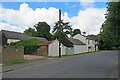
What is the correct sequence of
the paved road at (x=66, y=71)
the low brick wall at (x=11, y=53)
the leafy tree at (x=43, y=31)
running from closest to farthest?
the paved road at (x=66, y=71) → the low brick wall at (x=11, y=53) → the leafy tree at (x=43, y=31)

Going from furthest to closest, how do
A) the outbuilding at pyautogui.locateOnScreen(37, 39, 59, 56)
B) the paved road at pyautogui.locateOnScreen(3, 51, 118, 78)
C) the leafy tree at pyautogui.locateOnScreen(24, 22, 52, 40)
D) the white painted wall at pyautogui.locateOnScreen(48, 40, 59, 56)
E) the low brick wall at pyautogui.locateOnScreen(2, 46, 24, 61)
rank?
the leafy tree at pyautogui.locateOnScreen(24, 22, 52, 40)
the white painted wall at pyautogui.locateOnScreen(48, 40, 59, 56)
the outbuilding at pyautogui.locateOnScreen(37, 39, 59, 56)
the low brick wall at pyautogui.locateOnScreen(2, 46, 24, 61)
the paved road at pyautogui.locateOnScreen(3, 51, 118, 78)

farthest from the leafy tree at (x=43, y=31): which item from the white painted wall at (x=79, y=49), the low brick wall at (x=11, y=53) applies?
the low brick wall at (x=11, y=53)

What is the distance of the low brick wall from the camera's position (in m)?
15.0

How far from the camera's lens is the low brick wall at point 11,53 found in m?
15.0

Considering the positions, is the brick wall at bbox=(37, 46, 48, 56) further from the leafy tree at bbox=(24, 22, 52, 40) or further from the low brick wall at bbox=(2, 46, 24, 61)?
the leafy tree at bbox=(24, 22, 52, 40)

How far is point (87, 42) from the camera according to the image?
44.9m

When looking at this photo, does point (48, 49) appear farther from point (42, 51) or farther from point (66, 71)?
point (66, 71)

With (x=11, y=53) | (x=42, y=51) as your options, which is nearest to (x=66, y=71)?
(x=11, y=53)

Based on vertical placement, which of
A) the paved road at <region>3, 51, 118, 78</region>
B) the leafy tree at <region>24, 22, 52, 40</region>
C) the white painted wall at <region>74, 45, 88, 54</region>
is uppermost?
the leafy tree at <region>24, 22, 52, 40</region>

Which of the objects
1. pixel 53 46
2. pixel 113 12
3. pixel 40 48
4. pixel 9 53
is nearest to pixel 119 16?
pixel 113 12

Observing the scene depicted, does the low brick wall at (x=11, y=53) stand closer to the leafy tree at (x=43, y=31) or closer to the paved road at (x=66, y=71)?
the paved road at (x=66, y=71)

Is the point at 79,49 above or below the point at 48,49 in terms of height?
below

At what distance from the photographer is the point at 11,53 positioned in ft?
52.2

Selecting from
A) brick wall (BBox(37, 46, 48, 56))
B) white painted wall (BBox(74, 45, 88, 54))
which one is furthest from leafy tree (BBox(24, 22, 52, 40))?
brick wall (BBox(37, 46, 48, 56))
